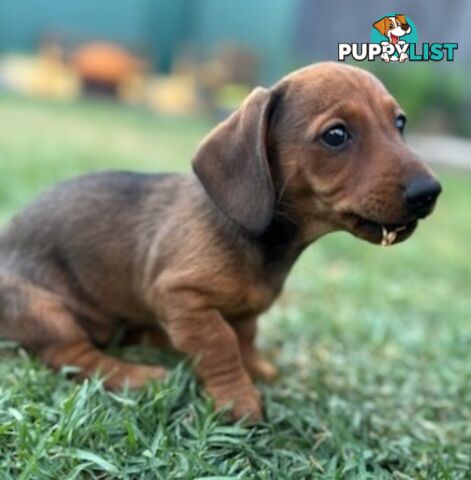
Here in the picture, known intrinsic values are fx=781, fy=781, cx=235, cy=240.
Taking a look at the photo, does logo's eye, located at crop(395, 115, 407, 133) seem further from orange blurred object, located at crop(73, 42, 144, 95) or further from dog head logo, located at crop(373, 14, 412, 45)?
orange blurred object, located at crop(73, 42, 144, 95)

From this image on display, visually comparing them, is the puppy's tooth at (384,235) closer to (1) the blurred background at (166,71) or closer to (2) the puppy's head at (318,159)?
(2) the puppy's head at (318,159)

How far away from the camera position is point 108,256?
4039 millimetres

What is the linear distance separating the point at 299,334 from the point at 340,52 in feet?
6.08

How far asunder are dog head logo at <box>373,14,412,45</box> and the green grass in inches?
75.5

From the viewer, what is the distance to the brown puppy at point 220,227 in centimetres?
330

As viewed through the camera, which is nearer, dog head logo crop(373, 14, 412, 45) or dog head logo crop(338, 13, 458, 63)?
dog head logo crop(338, 13, 458, 63)

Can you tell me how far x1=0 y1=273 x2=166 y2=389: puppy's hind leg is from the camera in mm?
3863

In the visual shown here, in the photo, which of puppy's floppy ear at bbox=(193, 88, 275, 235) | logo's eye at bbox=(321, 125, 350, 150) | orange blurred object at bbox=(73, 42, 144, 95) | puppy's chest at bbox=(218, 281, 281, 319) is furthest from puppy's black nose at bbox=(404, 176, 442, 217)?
orange blurred object at bbox=(73, 42, 144, 95)

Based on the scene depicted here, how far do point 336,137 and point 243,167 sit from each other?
0.42 m

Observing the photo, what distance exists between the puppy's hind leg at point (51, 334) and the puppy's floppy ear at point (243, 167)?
3.22 feet

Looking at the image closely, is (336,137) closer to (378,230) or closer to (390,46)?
(378,230)

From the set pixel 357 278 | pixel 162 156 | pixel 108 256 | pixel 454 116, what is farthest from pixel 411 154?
pixel 454 116

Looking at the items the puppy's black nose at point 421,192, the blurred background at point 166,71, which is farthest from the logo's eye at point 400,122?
the blurred background at point 166,71

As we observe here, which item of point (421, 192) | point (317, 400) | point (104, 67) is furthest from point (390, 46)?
point (104, 67)
